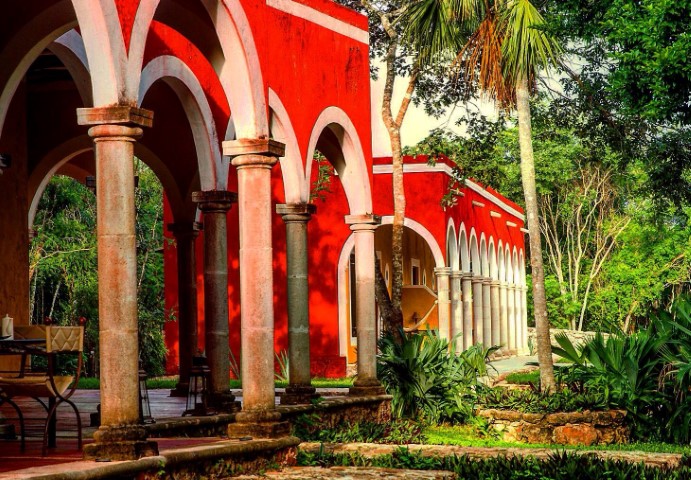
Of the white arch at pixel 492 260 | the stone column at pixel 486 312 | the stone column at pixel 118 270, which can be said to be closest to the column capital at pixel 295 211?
the stone column at pixel 118 270

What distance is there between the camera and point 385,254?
30.5 metres

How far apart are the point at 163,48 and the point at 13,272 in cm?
322

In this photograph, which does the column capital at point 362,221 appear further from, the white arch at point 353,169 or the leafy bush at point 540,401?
the leafy bush at point 540,401

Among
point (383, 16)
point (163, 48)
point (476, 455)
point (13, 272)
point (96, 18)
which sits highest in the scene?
point (383, 16)

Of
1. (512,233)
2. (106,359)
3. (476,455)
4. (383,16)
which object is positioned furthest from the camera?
(512,233)

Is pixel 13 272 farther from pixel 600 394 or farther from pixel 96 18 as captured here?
pixel 600 394

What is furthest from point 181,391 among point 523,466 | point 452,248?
point 452,248

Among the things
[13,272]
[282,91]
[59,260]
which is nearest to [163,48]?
[282,91]

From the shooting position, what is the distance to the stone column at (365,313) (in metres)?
15.1

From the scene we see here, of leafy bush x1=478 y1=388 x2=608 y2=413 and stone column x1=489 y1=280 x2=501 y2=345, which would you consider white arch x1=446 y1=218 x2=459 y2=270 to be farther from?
leafy bush x1=478 y1=388 x2=608 y2=413

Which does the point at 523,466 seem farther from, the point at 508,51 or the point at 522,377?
the point at 522,377

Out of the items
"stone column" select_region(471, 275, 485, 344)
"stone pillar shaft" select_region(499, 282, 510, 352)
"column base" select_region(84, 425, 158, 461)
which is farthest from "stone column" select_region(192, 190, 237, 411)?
→ "stone pillar shaft" select_region(499, 282, 510, 352)

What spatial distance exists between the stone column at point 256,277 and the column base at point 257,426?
12 mm

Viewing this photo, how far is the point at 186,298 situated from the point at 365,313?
8.66 ft
